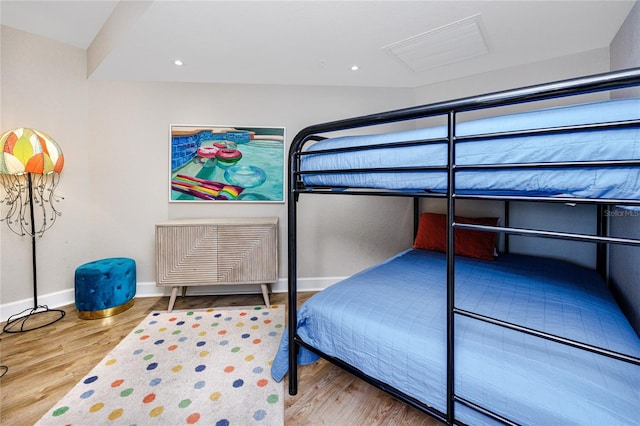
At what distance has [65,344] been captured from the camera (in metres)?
1.85

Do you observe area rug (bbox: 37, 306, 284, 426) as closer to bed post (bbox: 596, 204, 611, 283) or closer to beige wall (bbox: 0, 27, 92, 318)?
beige wall (bbox: 0, 27, 92, 318)

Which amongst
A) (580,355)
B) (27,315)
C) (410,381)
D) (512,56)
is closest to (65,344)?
(27,315)

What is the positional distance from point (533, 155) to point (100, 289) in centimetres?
289

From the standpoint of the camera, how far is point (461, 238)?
2.18m

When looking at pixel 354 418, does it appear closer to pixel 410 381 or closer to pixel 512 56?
pixel 410 381

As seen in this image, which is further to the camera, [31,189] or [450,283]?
[31,189]

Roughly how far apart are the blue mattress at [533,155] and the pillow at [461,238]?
3.75ft

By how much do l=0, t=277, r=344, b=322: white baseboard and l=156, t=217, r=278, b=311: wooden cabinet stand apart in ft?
1.46

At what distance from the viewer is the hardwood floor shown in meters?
1.27

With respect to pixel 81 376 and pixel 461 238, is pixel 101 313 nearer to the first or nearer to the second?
pixel 81 376

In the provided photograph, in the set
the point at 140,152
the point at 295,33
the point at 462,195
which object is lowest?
the point at 462,195

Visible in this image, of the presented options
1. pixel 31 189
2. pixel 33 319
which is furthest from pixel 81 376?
pixel 31 189

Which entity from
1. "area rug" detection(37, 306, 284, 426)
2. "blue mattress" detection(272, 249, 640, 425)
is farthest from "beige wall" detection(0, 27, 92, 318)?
"blue mattress" detection(272, 249, 640, 425)

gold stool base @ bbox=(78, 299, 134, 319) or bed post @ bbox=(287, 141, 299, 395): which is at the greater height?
bed post @ bbox=(287, 141, 299, 395)
